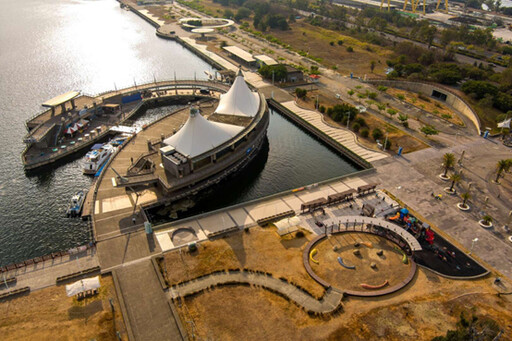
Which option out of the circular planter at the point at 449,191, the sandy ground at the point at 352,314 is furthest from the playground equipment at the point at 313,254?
the circular planter at the point at 449,191

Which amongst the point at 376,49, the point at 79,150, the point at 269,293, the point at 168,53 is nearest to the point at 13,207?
the point at 79,150

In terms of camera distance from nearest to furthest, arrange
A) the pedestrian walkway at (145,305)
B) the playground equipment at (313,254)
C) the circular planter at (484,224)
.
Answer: the pedestrian walkway at (145,305), the playground equipment at (313,254), the circular planter at (484,224)

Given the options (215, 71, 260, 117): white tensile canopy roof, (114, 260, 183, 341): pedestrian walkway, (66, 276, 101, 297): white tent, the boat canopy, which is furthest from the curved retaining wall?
(66, 276, 101, 297): white tent

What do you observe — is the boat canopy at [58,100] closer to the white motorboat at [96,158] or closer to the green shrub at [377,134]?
the white motorboat at [96,158]

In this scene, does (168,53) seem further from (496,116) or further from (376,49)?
(496,116)

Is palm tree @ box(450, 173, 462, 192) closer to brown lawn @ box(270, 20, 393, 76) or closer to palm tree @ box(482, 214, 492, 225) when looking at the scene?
palm tree @ box(482, 214, 492, 225)
